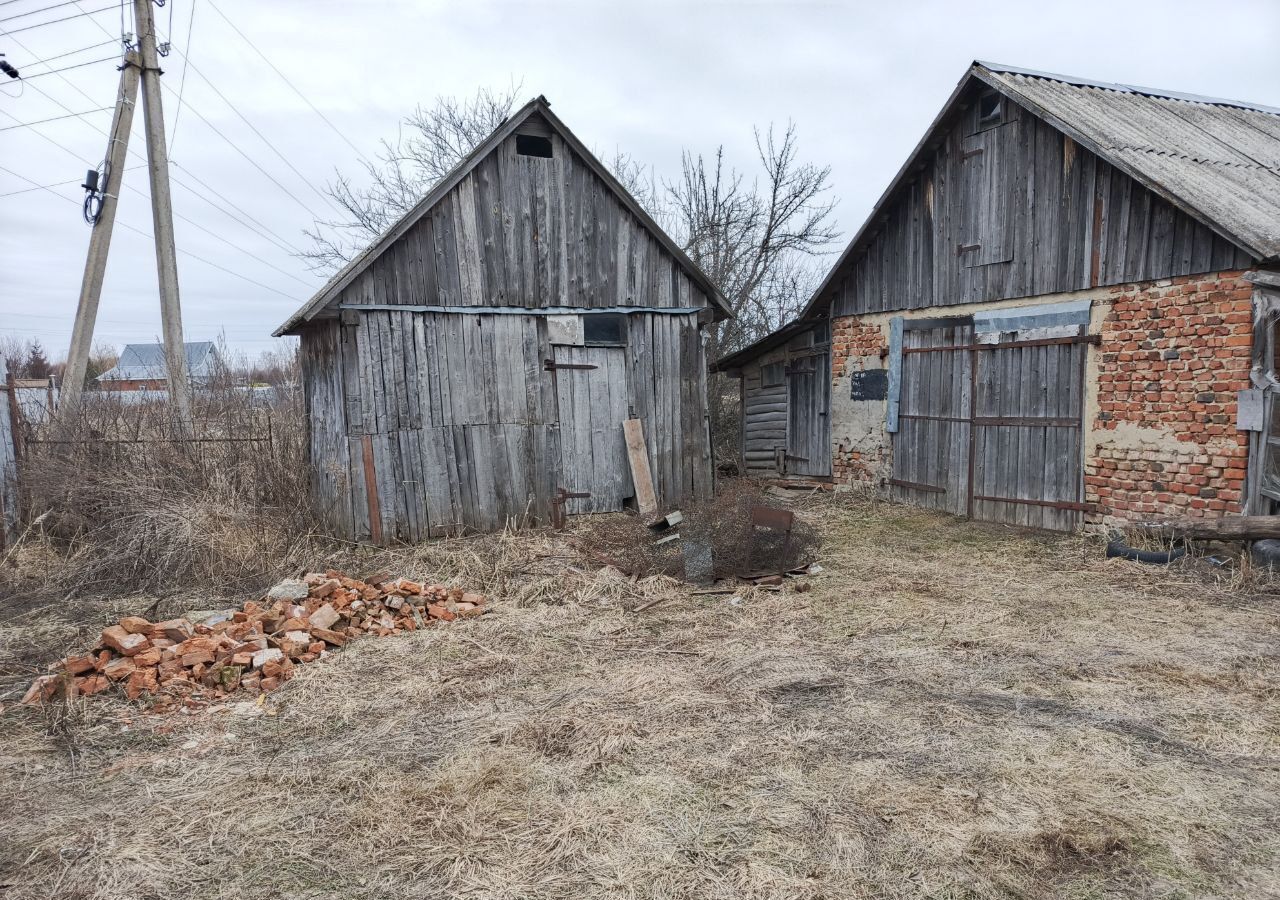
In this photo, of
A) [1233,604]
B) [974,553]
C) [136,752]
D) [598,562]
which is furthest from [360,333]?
[1233,604]

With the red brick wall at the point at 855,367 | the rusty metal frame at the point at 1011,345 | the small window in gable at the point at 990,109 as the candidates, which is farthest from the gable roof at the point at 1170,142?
the rusty metal frame at the point at 1011,345

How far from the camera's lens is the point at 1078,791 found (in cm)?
360

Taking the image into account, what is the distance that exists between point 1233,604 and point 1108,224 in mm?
4481

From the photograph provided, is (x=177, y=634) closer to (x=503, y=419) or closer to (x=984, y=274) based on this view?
(x=503, y=419)

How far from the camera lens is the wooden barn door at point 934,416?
10.6 meters

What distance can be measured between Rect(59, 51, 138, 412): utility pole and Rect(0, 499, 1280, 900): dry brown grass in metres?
4.65

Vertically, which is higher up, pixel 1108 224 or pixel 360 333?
pixel 1108 224

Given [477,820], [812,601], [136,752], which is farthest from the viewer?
[812,601]

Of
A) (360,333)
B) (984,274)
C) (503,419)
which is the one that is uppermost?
(984,274)

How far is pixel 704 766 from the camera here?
13.0ft

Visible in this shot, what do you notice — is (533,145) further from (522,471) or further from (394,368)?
(522,471)

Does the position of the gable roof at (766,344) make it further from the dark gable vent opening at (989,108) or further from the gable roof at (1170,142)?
the dark gable vent opening at (989,108)

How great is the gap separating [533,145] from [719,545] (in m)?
5.68

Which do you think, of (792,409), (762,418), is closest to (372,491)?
(792,409)
